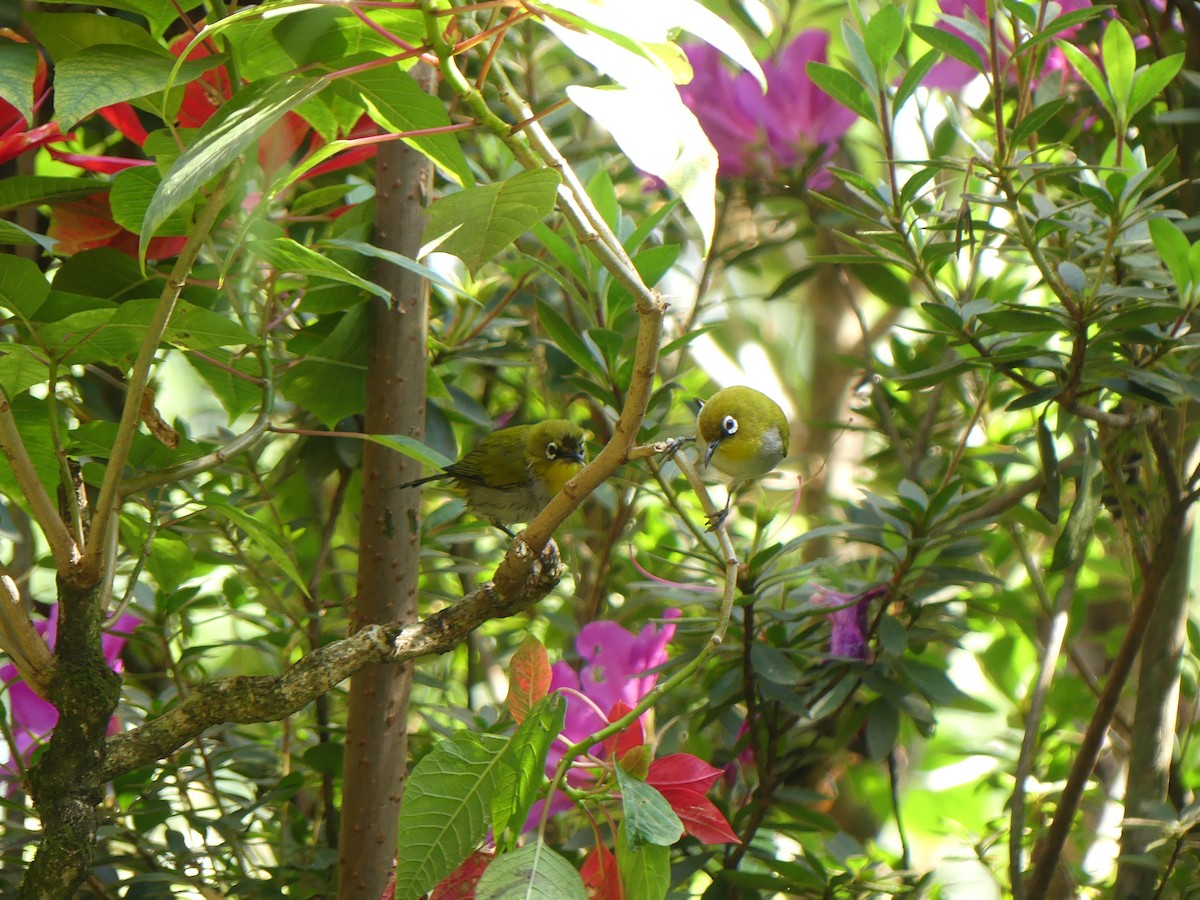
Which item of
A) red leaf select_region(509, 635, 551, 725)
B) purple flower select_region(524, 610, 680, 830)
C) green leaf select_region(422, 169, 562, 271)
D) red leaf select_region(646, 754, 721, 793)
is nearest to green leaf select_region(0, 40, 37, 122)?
green leaf select_region(422, 169, 562, 271)

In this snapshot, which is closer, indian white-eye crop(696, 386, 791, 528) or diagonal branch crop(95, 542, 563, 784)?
diagonal branch crop(95, 542, 563, 784)

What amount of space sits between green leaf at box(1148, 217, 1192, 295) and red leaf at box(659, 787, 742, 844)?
50 centimetres

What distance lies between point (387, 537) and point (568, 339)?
0.68ft

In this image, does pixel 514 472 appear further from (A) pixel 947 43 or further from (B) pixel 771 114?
(A) pixel 947 43

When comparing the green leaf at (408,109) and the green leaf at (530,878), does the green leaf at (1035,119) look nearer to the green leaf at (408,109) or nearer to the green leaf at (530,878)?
the green leaf at (408,109)

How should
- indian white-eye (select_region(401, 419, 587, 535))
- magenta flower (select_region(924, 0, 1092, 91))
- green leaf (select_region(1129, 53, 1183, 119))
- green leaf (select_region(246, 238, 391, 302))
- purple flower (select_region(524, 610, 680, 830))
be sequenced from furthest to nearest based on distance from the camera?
indian white-eye (select_region(401, 419, 587, 535)), magenta flower (select_region(924, 0, 1092, 91)), purple flower (select_region(524, 610, 680, 830)), green leaf (select_region(1129, 53, 1183, 119)), green leaf (select_region(246, 238, 391, 302))

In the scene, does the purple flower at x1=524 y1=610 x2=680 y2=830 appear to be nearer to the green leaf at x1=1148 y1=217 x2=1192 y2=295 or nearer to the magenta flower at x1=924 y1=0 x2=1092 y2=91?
the green leaf at x1=1148 y1=217 x2=1192 y2=295

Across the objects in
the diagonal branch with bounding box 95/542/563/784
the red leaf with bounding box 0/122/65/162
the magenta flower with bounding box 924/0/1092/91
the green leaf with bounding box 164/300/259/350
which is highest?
the magenta flower with bounding box 924/0/1092/91

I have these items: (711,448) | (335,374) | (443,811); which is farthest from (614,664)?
(443,811)

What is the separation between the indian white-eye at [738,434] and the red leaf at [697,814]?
1.36ft

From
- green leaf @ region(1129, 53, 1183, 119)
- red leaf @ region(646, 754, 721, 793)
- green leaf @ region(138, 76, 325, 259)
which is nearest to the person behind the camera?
green leaf @ region(138, 76, 325, 259)

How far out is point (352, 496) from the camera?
1.17m

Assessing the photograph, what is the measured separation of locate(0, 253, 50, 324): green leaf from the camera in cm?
58

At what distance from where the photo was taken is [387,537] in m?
0.85
